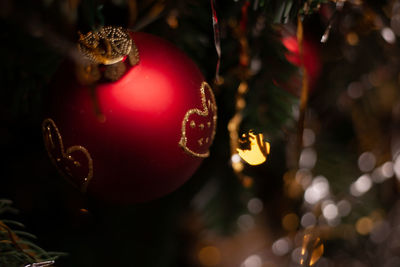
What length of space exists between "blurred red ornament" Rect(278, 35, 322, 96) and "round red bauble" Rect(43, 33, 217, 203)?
0.60 ft

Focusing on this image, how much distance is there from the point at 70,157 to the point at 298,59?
317 mm

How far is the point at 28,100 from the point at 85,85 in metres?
0.20

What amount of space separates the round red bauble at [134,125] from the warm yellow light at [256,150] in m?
0.05

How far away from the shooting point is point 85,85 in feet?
1.06

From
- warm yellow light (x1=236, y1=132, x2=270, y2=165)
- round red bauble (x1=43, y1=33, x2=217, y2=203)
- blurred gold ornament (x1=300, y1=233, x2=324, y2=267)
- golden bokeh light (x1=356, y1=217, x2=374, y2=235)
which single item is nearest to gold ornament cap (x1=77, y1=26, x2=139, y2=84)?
round red bauble (x1=43, y1=33, x2=217, y2=203)

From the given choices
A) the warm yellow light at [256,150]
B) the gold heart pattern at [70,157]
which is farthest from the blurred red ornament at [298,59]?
the gold heart pattern at [70,157]

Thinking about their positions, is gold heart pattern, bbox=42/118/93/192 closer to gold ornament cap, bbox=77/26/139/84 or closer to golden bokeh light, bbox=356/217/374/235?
gold ornament cap, bbox=77/26/139/84

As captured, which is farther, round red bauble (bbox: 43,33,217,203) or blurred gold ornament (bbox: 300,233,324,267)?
blurred gold ornament (bbox: 300,233,324,267)

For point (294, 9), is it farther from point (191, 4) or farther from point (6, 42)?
point (6, 42)

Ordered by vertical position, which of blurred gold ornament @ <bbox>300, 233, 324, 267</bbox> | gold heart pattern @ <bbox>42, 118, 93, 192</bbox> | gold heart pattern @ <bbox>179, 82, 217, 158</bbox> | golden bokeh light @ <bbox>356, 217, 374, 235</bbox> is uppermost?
gold heart pattern @ <bbox>179, 82, 217, 158</bbox>

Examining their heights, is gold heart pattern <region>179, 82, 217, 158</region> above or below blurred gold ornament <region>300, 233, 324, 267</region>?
above

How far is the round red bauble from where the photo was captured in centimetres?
32

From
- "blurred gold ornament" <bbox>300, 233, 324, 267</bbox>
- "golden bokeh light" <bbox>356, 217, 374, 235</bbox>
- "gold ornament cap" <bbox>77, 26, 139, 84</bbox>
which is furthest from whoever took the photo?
"golden bokeh light" <bbox>356, 217, 374, 235</bbox>

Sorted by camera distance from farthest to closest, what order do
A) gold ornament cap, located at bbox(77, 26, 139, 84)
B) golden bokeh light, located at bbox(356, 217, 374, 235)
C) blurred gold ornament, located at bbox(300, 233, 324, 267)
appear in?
golden bokeh light, located at bbox(356, 217, 374, 235) → blurred gold ornament, located at bbox(300, 233, 324, 267) → gold ornament cap, located at bbox(77, 26, 139, 84)
